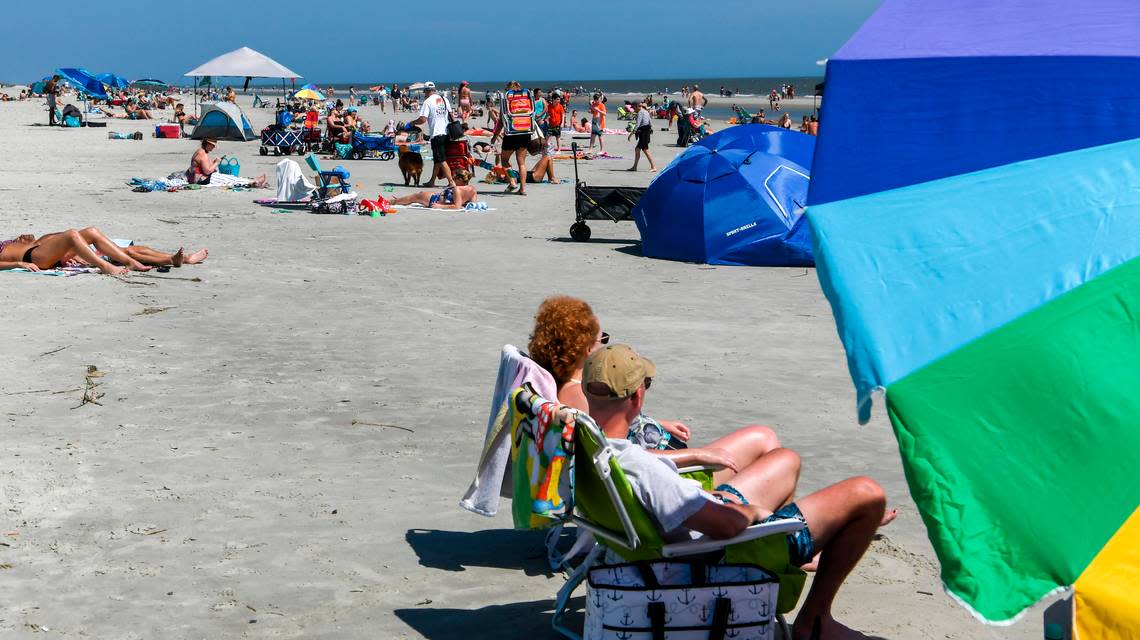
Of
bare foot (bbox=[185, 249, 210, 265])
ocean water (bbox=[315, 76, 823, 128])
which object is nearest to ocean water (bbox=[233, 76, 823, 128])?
ocean water (bbox=[315, 76, 823, 128])

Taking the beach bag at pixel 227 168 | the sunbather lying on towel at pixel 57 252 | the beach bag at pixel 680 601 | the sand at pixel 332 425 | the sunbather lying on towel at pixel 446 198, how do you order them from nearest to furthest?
the beach bag at pixel 680 601, the sand at pixel 332 425, the sunbather lying on towel at pixel 57 252, the sunbather lying on towel at pixel 446 198, the beach bag at pixel 227 168

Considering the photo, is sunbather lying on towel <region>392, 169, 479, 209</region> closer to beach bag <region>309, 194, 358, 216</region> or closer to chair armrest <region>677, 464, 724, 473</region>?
beach bag <region>309, 194, 358, 216</region>

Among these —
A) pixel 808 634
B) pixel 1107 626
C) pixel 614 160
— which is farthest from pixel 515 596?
pixel 614 160

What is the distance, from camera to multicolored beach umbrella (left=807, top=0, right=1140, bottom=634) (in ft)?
10.3

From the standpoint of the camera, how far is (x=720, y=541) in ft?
13.0

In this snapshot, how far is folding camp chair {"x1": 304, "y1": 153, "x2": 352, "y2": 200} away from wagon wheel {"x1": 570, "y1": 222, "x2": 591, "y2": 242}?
14.3ft

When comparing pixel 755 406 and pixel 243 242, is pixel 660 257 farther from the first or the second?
pixel 755 406

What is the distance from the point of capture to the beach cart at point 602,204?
1539 centimetres

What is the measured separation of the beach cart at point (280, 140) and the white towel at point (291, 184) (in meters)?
11.2

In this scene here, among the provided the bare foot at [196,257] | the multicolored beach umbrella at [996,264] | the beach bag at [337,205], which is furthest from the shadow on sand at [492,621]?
the beach bag at [337,205]

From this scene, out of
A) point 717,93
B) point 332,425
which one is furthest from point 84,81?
point 717,93

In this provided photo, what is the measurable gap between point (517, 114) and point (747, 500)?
16731 millimetres

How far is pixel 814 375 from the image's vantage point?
864 cm

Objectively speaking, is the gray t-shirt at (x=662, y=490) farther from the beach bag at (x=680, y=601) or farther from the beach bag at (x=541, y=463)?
the beach bag at (x=541, y=463)
